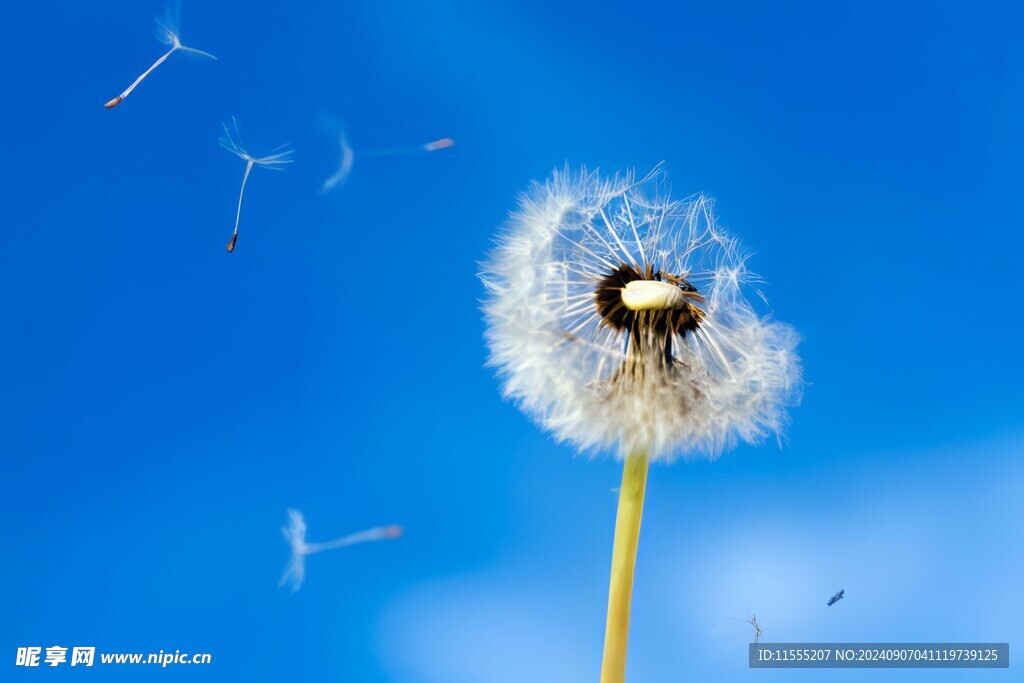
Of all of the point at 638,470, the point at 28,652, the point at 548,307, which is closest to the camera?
the point at 638,470

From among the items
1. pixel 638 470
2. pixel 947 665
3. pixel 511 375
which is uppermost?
pixel 511 375

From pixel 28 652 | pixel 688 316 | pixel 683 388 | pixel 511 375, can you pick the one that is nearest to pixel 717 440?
pixel 683 388

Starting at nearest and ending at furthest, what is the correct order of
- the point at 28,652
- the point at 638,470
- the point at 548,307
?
the point at 638,470 → the point at 548,307 → the point at 28,652

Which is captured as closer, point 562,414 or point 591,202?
point 562,414

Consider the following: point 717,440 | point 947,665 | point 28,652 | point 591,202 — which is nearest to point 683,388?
point 717,440

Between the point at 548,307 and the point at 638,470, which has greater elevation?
the point at 548,307

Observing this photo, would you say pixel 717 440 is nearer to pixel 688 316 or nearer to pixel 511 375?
pixel 688 316
